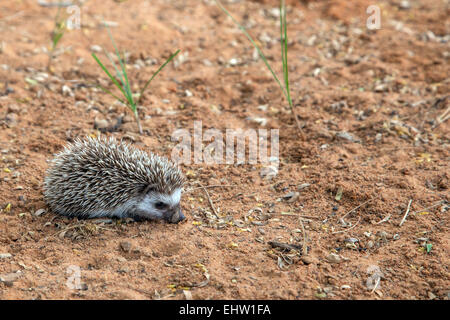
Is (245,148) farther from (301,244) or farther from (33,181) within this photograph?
(33,181)

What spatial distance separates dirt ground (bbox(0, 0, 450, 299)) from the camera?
14.3ft

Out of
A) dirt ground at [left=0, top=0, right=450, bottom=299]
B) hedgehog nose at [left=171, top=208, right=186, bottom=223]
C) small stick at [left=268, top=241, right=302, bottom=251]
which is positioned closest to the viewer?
dirt ground at [left=0, top=0, right=450, bottom=299]

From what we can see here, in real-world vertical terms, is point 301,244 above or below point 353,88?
below

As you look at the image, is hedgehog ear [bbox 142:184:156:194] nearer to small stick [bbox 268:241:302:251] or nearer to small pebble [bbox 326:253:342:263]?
small stick [bbox 268:241:302:251]

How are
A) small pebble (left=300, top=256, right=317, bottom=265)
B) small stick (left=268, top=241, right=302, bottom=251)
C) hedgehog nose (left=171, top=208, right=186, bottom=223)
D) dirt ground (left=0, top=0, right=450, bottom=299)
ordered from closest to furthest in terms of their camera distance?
1. dirt ground (left=0, top=0, right=450, bottom=299)
2. small pebble (left=300, top=256, right=317, bottom=265)
3. small stick (left=268, top=241, right=302, bottom=251)
4. hedgehog nose (left=171, top=208, right=186, bottom=223)

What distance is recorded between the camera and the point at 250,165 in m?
6.22

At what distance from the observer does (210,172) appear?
20.0 feet

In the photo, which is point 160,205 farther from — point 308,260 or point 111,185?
point 308,260

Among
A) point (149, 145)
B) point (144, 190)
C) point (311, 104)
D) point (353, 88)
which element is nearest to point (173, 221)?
point (144, 190)

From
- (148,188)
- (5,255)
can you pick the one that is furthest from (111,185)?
(5,255)

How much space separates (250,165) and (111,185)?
1928 millimetres

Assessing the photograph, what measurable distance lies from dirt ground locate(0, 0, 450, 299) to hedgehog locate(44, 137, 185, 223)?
0.56ft

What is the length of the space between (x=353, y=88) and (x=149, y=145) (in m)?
3.63

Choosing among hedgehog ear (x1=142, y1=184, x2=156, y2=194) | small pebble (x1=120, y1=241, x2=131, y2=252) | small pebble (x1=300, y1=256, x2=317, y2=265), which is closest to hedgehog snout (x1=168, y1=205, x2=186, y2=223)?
hedgehog ear (x1=142, y1=184, x2=156, y2=194)
